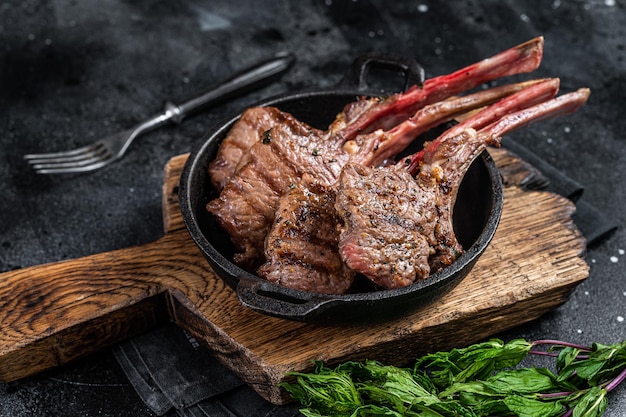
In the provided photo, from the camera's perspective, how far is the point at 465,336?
2979 mm

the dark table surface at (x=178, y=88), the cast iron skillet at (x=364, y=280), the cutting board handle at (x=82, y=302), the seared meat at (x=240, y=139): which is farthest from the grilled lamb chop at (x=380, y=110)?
the dark table surface at (x=178, y=88)

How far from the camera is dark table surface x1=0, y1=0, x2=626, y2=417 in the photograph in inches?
128

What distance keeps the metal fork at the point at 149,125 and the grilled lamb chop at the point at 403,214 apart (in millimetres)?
1640

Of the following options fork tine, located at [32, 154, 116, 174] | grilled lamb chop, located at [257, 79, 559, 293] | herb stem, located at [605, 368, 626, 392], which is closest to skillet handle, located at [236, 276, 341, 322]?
grilled lamb chop, located at [257, 79, 559, 293]

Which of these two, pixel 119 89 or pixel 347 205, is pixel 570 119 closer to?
pixel 347 205

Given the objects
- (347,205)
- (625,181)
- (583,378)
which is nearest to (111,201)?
(347,205)

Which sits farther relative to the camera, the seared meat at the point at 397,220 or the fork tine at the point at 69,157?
the fork tine at the point at 69,157

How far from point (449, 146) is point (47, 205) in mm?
2093

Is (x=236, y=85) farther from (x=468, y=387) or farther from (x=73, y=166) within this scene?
(x=468, y=387)

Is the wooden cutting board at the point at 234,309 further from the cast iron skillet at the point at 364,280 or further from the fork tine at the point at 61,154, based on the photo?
the fork tine at the point at 61,154

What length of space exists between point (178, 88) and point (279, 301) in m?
2.44

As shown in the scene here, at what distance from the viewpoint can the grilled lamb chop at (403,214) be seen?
2439mm

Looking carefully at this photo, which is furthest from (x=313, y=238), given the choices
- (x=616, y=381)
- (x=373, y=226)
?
(x=616, y=381)

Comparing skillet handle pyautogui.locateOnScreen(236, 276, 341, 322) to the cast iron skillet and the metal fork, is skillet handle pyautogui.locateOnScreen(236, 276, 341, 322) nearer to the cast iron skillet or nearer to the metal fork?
the cast iron skillet
